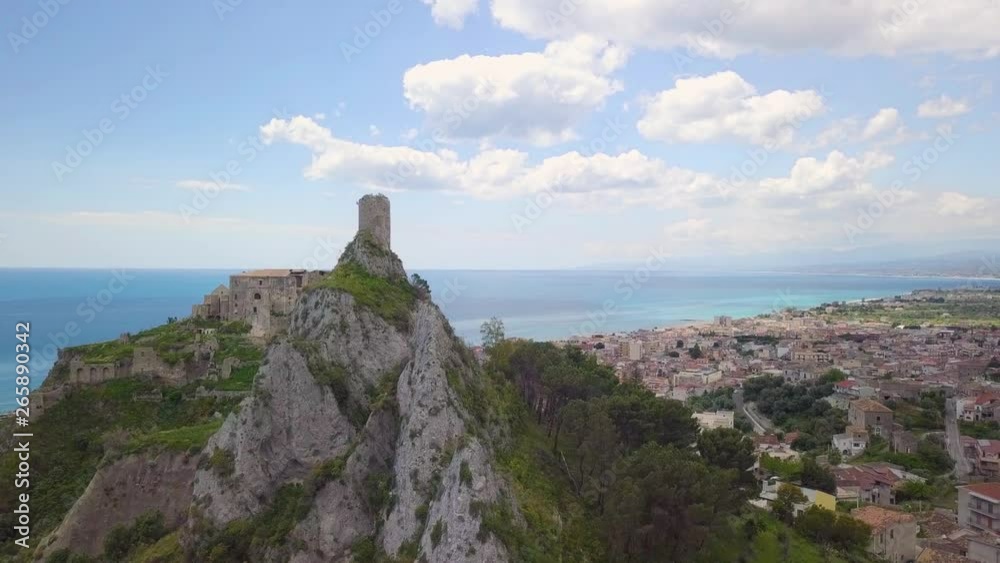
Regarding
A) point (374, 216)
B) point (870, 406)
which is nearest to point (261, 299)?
point (374, 216)

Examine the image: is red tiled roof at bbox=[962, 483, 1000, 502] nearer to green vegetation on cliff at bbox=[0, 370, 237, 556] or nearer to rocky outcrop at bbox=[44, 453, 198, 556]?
rocky outcrop at bbox=[44, 453, 198, 556]

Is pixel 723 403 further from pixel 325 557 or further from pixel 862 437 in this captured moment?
pixel 325 557

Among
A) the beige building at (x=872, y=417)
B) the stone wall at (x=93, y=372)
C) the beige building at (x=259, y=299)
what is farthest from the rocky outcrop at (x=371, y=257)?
the beige building at (x=872, y=417)

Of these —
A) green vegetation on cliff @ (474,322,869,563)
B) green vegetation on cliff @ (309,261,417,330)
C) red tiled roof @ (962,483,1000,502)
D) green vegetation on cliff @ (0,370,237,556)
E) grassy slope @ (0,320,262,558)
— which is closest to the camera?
green vegetation on cliff @ (474,322,869,563)

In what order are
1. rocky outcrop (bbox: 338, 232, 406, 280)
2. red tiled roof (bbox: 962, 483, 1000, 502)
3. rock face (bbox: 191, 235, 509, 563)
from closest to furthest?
rock face (bbox: 191, 235, 509, 563)
rocky outcrop (bbox: 338, 232, 406, 280)
red tiled roof (bbox: 962, 483, 1000, 502)

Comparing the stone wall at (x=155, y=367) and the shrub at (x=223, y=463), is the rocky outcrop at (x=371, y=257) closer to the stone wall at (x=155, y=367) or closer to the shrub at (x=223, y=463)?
the shrub at (x=223, y=463)

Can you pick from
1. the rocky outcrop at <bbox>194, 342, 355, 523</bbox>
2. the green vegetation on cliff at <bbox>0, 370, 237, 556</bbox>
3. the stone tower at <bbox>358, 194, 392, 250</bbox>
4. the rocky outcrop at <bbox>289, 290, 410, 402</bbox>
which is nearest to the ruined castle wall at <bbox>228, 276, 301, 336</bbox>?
→ the green vegetation on cliff at <bbox>0, 370, 237, 556</bbox>

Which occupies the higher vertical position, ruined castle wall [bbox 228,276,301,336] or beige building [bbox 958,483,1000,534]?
ruined castle wall [bbox 228,276,301,336]

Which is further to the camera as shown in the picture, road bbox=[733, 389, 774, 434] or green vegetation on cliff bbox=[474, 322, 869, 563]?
road bbox=[733, 389, 774, 434]
